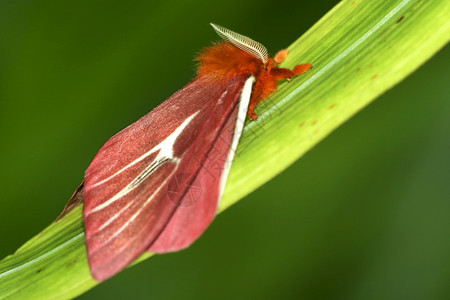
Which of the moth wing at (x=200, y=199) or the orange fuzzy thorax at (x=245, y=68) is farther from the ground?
the orange fuzzy thorax at (x=245, y=68)

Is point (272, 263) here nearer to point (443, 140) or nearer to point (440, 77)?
point (443, 140)

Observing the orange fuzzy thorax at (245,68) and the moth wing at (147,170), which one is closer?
the moth wing at (147,170)

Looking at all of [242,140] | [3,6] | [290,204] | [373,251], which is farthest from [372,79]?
[3,6]

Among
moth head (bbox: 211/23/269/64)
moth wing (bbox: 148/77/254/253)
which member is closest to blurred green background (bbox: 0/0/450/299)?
moth head (bbox: 211/23/269/64)

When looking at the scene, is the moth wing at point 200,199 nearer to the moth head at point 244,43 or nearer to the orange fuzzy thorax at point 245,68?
the orange fuzzy thorax at point 245,68

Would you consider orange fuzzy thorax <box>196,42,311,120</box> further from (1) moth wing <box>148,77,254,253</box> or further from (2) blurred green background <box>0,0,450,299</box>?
(2) blurred green background <box>0,0,450,299</box>

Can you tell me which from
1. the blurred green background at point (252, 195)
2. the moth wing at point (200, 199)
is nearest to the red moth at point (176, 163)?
the moth wing at point (200, 199)
